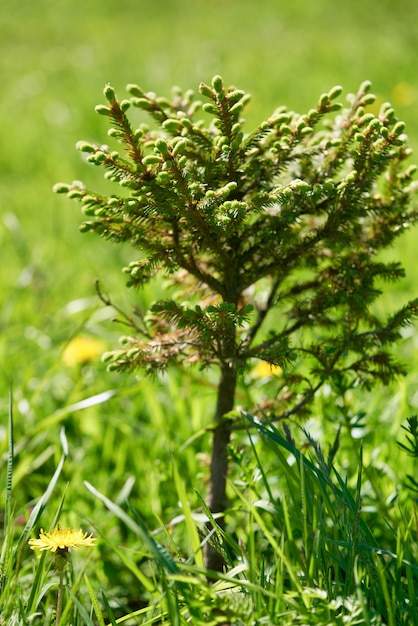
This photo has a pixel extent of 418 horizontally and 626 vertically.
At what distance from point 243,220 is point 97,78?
674cm

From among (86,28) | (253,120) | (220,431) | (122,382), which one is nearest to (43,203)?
(253,120)

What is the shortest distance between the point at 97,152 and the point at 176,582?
855mm

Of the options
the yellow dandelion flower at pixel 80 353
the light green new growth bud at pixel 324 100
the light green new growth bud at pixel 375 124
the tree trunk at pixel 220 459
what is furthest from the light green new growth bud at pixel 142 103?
the yellow dandelion flower at pixel 80 353

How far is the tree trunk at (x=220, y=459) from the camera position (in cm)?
176

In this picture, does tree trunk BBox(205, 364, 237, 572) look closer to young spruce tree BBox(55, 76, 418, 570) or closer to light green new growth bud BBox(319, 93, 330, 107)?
young spruce tree BBox(55, 76, 418, 570)

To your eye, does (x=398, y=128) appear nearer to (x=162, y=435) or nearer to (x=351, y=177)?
(x=351, y=177)

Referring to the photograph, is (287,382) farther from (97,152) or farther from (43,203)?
(43,203)

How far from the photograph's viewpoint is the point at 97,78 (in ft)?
25.1

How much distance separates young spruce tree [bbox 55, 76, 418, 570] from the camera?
1.42 meters

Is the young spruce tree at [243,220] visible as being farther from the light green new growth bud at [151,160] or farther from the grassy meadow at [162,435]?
the grassy meadow at [162,435]

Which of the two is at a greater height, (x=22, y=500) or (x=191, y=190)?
(x=191, y=190)

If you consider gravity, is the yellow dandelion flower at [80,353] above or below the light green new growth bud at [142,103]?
below

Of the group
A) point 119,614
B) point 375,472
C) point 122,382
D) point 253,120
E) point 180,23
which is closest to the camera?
point 119,614

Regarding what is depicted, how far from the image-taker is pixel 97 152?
1406 mm
